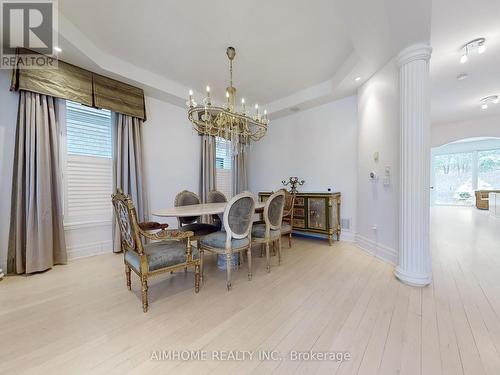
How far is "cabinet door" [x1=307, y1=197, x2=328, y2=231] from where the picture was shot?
145 inches

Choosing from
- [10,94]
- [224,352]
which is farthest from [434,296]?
[10,94]

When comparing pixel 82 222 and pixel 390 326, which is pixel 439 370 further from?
pixel 82 222

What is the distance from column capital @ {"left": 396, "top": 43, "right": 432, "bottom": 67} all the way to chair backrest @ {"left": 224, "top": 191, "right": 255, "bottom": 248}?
2247 mm

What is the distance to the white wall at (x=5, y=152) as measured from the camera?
8.24 ft

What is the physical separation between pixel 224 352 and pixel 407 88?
2.99m

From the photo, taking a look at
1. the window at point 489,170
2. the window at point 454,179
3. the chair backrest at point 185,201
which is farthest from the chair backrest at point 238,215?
the window at point 454,179

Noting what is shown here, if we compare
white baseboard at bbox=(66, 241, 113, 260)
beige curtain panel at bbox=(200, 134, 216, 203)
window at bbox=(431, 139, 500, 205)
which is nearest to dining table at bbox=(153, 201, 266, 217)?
white baseboard at bbox=(66, 241, 113, 260)

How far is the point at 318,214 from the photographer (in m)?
3.77

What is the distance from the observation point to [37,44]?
97.2 inches

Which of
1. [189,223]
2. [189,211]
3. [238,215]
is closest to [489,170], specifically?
[238,215]

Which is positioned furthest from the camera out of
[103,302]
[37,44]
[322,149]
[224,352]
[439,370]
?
[322,149]
